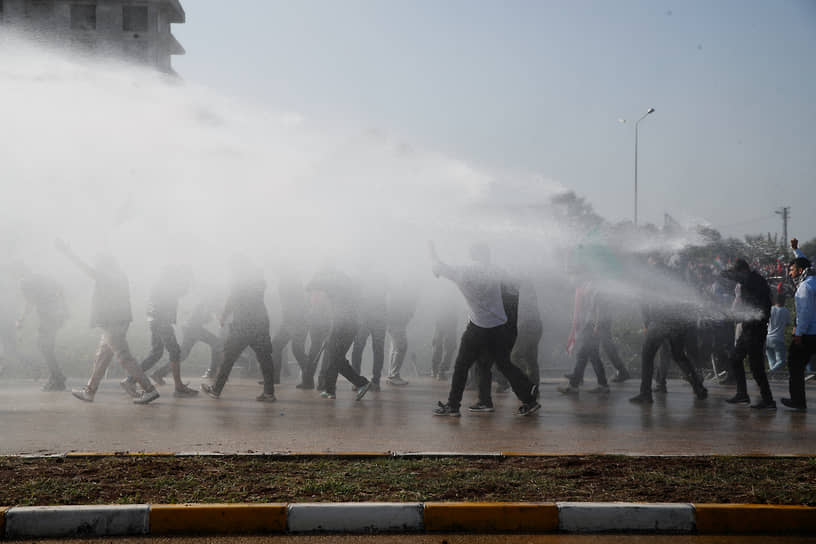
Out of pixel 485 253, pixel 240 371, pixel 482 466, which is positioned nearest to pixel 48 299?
pixel 240 371

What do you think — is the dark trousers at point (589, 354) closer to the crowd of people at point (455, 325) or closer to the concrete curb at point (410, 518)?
the crowd of people at point (455, 325)

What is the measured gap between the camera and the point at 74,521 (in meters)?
4.63

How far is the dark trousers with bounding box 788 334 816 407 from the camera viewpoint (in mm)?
9617

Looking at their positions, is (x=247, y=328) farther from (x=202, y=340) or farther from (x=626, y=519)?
(x=626, y=519)

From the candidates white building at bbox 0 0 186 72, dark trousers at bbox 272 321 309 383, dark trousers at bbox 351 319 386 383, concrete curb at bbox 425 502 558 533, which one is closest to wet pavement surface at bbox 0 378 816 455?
dark trousers at bbox 351 319 386 383

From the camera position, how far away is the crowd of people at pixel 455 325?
959cm

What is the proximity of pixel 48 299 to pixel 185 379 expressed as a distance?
8.93ft

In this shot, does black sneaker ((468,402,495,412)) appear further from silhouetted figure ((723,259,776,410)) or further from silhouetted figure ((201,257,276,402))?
silhouetted figure ((723,259,776,410))

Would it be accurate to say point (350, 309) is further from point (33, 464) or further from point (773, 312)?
point (773, 312)

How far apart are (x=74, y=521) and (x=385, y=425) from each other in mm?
4159

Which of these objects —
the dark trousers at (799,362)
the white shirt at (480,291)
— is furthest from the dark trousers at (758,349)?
the white shirt at (480,291)

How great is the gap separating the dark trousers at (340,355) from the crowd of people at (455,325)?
0.06ft

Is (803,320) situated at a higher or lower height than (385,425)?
higher

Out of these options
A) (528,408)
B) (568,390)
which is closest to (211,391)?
(528,408)
